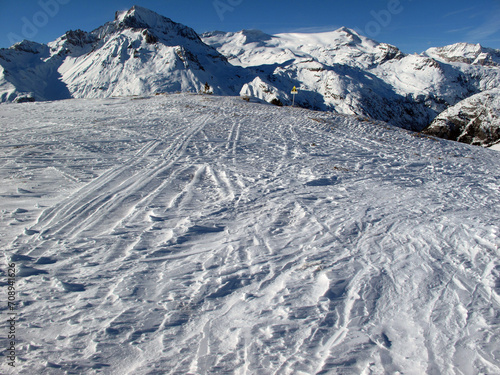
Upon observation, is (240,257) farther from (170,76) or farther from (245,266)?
(170,76)

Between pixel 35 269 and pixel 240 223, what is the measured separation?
2.79 m

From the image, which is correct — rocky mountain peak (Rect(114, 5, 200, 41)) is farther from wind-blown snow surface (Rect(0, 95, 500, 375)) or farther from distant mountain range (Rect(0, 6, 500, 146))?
wind-blown snow surface (Rect(0, 95, 500, 375))

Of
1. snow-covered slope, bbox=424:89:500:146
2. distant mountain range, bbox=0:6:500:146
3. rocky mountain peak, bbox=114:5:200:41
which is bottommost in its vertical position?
snow-covered slope, bbox=424:89:500:146

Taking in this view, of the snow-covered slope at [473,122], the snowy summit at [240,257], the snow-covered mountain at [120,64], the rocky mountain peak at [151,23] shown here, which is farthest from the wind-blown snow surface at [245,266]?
the rocky mountain peak at [151,23]

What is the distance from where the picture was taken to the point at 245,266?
143 inches

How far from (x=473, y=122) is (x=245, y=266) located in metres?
35.0

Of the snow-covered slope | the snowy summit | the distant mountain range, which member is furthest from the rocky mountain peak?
the snowy summit

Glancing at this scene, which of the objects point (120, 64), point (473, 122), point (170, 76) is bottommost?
point (473, 122)

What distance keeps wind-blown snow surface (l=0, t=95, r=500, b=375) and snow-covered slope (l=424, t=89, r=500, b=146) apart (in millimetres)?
25597

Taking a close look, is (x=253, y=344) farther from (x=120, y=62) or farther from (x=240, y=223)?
(x=120, y=62)

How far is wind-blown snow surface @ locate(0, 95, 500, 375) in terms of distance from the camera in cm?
251

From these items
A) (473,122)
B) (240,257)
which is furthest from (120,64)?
(240,257)

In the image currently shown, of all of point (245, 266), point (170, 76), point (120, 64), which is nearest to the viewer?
point (245, 266)

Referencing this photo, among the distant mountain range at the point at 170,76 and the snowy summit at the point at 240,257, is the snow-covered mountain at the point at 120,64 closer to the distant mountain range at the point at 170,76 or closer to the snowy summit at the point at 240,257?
the distant mountain range at the point at 170,76
